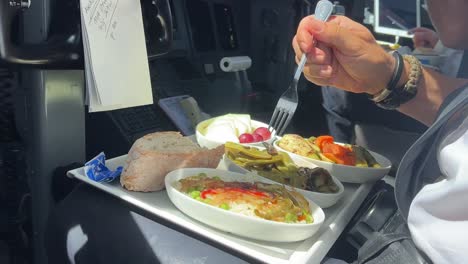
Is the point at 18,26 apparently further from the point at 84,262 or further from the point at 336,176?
the point at 336,176

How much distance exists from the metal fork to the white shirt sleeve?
11.5 inches

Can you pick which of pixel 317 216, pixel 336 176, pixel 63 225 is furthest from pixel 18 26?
pixel 336 176

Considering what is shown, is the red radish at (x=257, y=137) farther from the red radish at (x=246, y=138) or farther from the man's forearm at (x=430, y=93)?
the man's forearm at (x=430, y=93)

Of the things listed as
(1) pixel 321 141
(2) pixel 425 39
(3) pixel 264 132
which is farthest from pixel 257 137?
(2) pixel 425 39

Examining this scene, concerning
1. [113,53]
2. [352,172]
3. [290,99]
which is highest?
[113,53]

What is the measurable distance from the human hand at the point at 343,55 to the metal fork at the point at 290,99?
0.02 meters

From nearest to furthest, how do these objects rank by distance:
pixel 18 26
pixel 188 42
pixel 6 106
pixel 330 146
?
pixel 18 26
pixel 6 106
pixel 330 146
pixel 188 42

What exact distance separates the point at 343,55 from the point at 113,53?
0.36 metres

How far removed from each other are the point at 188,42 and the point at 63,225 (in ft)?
1.75

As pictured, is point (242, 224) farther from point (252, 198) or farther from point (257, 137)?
point (257, 137)

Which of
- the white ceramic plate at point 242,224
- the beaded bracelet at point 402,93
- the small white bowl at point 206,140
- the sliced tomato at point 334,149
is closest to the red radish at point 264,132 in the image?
the small white bowl at point 206,140

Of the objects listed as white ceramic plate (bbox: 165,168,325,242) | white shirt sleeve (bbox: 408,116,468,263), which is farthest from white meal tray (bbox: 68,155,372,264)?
white shirt sleeve (bbox: 408,116,468,263)

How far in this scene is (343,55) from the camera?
Result: 685mm

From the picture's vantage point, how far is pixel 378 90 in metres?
0.74
